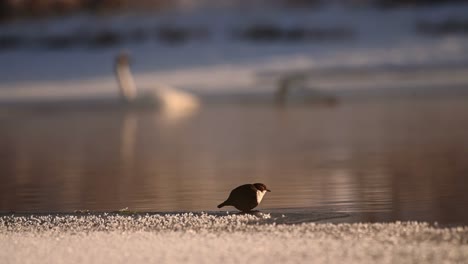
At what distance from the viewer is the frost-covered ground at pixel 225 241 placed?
6.21m

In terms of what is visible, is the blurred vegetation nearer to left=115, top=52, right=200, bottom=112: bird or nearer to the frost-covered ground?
left=115, top=52, right=200, bottom=112: bird

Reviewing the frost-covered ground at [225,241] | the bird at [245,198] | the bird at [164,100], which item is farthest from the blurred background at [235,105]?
the frost-covered ground at [225,241]

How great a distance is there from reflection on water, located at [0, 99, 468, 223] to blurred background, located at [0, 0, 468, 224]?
0.12 feet

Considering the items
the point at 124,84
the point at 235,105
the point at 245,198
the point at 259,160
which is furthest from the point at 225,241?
the point at 124,84

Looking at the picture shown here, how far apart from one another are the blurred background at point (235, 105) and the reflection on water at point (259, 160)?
0.04 metres

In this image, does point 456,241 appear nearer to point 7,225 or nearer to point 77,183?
point 7,225

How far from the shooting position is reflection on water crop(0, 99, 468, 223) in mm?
8977

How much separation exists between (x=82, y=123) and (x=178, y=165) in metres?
8.98

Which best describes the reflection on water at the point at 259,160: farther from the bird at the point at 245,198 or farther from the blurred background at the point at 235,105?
the bird at the point at 245,198

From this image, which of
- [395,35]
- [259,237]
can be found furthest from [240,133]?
[395,35]

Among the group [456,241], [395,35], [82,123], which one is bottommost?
[456,241]

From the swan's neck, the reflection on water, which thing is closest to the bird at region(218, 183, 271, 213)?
Result: the reflection on water

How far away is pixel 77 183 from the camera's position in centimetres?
1106

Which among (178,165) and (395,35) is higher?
(395,35)
